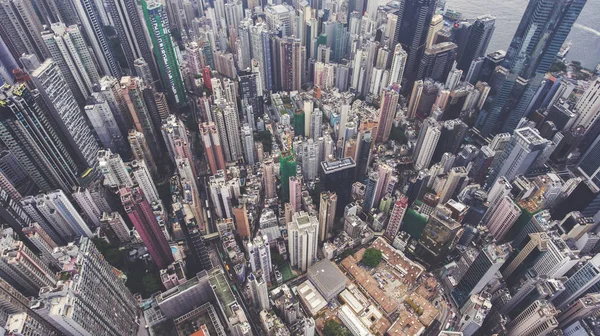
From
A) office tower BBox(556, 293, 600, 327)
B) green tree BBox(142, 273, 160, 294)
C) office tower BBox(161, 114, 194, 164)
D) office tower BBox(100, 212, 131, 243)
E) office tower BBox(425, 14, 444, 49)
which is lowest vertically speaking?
green tree BBox(142, 273, 160, 294)

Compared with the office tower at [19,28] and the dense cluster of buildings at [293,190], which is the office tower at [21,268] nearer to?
the dense cluster of buildings at [293,190]

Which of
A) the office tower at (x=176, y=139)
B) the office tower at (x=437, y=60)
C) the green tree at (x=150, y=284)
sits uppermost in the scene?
the office tower at (x=437, y=60)

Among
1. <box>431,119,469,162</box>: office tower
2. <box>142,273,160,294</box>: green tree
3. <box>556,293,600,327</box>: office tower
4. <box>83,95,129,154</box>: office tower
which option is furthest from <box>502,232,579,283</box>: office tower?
<box>83,95,129,154</box>: office tower

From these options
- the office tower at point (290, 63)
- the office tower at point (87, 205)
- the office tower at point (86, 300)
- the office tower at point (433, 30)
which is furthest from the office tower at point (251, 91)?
the office tower at point (433, 30)

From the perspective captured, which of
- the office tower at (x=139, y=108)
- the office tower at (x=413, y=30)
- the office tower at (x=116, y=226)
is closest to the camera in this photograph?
the office tower at (x=116, y=226)

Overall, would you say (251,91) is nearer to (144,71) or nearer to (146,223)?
(144,71)

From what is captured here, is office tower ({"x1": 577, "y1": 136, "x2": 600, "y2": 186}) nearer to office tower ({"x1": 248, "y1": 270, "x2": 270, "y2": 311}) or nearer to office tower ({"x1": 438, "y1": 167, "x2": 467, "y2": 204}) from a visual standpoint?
office tower ({"x1": 438, "y1": 167, "x2": 467, "y2": 204})
